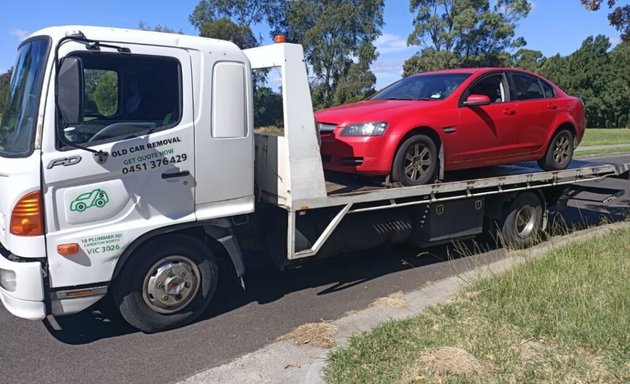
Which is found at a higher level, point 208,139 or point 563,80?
point 563,80

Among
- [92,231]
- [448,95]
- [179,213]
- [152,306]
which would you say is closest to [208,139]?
[179,213]

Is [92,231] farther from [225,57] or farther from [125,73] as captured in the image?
[225,57]

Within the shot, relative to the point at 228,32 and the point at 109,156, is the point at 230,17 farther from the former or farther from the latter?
the point at 109,156

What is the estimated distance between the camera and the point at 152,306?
477cm

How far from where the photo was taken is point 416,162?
20.5 feet

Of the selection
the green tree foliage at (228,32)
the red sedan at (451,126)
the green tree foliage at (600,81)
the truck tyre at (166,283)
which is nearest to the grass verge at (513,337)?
the truck tyre at (166,283)

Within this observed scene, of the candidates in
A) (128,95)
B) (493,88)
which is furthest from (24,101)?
(493,88)

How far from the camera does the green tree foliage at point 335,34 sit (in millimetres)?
46500

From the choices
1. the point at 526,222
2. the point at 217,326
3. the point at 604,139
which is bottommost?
the point at 217,326

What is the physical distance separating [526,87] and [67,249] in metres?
6.10

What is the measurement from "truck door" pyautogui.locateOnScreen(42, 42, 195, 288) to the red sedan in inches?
80.3

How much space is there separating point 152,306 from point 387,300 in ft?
7.37

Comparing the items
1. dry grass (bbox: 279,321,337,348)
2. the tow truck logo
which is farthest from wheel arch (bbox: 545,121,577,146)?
the tow truck logo

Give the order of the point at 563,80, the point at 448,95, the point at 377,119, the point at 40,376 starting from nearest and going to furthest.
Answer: the point at 40,376
the point at 377,119
the point at 448,95
the point at 563,80
